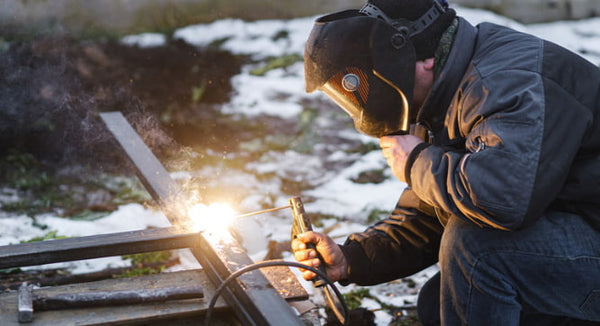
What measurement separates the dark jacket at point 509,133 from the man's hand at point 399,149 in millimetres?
47

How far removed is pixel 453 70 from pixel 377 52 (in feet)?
0.95

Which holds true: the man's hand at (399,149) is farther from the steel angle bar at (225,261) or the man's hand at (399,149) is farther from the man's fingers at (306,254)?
the steel angle bar at (225,261)

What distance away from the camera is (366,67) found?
2.36 meters

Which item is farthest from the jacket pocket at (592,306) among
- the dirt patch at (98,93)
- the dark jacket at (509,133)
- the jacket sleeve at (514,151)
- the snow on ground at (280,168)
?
the dirt patch at (98,93)

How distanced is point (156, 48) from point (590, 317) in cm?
645

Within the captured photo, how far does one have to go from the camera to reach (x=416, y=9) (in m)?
2.29

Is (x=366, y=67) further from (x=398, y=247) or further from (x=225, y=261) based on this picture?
(x=225, y=261)

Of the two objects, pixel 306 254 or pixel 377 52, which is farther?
pixel 306 254

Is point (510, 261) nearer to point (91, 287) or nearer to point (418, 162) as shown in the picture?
point (418, 162)

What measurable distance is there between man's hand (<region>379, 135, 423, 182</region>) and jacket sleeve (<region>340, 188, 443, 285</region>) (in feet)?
1.32

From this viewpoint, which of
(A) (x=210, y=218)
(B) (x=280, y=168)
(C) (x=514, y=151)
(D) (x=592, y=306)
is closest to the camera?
(C) (x=514, y=151)

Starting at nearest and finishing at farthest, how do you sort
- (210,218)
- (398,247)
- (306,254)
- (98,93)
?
(306,254)
(398,247)
(210,218)
(98,93)

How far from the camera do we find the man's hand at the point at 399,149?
237 cm

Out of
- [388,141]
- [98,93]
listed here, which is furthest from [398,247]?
[98,93]
